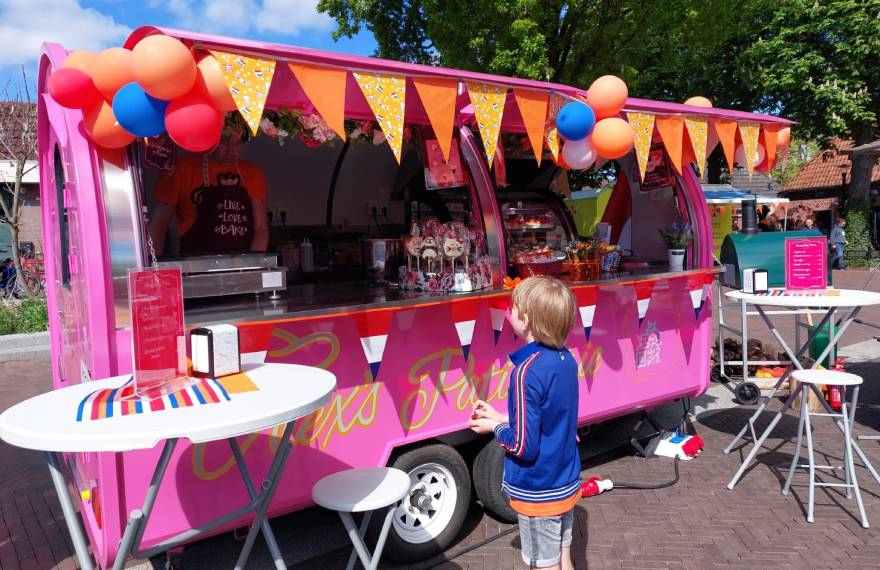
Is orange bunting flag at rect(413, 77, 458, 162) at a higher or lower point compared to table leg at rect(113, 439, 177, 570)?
higher

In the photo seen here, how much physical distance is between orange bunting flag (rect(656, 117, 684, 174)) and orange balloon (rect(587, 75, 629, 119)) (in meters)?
0.53

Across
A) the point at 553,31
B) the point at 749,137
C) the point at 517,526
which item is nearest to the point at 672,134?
the point at 749,137

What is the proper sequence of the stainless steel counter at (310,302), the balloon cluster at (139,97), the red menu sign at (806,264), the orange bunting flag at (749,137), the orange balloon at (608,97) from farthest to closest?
the red menu sign at (806,264) < the orange bunting flag at (749,137) < the orange balloon at (608,97) < the stainless steel counter at (310,302) < the balloon cluster at (139,97)

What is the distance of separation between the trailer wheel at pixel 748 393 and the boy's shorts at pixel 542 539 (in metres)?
4.58

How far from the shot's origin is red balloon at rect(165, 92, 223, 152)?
2.61 meters

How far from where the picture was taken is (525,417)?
245 centimetres

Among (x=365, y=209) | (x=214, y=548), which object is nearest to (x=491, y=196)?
(x=365, y=209)

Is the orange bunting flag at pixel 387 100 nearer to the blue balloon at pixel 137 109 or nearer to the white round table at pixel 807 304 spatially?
the blue balloon at pixel 137 109

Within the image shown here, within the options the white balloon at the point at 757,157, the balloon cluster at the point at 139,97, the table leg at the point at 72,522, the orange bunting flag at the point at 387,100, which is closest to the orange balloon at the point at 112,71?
the balloon cluster at the point at 139,97

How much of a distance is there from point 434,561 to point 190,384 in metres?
1.83

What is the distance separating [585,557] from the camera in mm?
3699

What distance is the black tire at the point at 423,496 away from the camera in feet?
11.5

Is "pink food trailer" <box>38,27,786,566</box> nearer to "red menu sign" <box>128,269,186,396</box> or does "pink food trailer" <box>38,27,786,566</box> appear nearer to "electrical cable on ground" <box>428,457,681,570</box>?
Answer: "electrical cable on ground" <box>428,457,681,570</box>

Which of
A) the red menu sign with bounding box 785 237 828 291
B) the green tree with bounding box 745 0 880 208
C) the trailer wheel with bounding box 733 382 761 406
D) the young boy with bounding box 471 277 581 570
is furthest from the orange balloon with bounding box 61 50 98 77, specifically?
the green tree with bounding box 745 0 880 208
